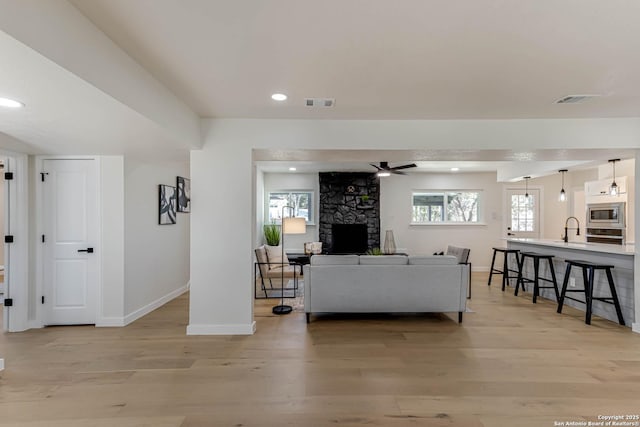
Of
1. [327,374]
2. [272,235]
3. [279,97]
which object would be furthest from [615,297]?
[272,235]

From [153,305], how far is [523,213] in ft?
26.0

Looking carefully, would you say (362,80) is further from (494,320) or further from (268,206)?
(268,206)

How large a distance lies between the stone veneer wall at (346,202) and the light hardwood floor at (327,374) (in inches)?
148

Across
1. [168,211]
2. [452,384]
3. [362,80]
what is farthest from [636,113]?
[168,211]

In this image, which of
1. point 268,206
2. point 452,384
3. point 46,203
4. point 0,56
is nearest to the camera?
point 0,56

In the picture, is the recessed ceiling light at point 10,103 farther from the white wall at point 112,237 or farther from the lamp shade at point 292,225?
the lamp shade at point 292,225

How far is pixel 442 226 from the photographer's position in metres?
7.64

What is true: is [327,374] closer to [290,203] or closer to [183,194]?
[183,194]

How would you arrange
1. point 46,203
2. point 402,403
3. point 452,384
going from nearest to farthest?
point 402,403
point 452,384
point 46,203

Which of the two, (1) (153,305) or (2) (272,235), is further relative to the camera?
(2) (272,235)

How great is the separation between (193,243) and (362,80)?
2.42 meters

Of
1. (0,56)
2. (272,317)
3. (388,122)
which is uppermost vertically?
(388,122)

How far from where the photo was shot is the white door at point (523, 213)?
7.42 meters

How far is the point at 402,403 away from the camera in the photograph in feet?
7.13
